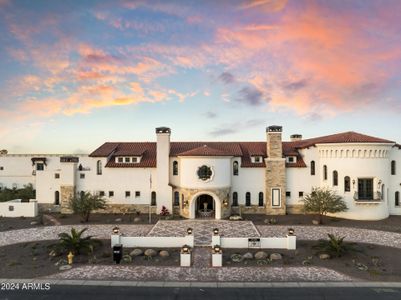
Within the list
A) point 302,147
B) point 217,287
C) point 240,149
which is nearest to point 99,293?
point 217,287

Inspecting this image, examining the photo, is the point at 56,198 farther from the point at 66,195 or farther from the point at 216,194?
the point at 216,194

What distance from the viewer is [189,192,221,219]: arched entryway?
3019 cm

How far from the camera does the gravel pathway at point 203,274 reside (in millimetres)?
15613

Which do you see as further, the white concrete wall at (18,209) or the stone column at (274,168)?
the stone column at (274,168)

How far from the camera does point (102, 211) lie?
33.3 m

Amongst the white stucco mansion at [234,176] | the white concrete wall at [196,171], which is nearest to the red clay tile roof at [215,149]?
the white stucco mansion at [234,176]

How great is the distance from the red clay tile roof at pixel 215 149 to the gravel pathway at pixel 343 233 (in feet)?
28.2

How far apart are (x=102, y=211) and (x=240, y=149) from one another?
18.2 metres

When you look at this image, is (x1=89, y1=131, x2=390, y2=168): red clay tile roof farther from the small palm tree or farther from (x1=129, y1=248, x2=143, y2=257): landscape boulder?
the small palm tree

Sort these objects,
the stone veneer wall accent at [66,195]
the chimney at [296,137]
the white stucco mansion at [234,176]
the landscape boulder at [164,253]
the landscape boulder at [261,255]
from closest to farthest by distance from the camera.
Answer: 1. the landscape boulder at [261,255]
2. the landscape boulder at [164,253]
3. the white stucco mansion at [234,176]
4. the stone veneer wall accent at [66,195]
5. the chimney at [296,137]

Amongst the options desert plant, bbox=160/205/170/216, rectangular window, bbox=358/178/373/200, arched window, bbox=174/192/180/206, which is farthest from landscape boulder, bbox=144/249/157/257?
rectangular window, bbox=358/178/373/200

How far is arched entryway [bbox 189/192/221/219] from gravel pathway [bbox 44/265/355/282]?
43.4ft

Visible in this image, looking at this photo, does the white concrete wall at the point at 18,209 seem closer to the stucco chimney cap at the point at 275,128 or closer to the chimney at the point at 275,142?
the chimney at the point at 275,142

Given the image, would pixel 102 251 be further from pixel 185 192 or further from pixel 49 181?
pixel 49 181
